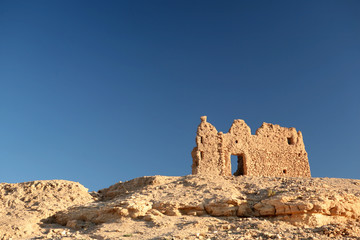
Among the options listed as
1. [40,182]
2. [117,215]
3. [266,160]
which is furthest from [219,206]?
[266,160]

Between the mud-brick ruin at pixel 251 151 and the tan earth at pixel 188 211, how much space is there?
492 centimetres

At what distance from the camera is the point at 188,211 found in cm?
1195

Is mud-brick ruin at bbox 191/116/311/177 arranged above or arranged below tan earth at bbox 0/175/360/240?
above

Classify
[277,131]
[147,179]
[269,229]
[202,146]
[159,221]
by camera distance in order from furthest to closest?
[277,131], [202,146], [147,179], [159,221], [269,229]

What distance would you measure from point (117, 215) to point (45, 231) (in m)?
2.42

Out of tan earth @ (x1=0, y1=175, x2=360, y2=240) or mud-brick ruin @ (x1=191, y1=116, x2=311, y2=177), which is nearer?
tan earth @ (x1=0, y1=175, x2=360, y2=240)

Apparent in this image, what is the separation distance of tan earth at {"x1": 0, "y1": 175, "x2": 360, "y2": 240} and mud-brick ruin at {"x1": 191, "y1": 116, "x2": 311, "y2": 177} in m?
4.92

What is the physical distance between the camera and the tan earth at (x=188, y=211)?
10.3m

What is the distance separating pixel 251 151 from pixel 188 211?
9.69 metres

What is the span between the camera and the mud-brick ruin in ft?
65.2

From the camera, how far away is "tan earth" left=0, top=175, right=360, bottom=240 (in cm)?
1029

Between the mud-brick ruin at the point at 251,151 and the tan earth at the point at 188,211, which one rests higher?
the mud-brick ruin at the point at 251,151

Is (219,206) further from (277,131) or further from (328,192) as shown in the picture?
(277,131)

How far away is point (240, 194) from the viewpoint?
1281cm
